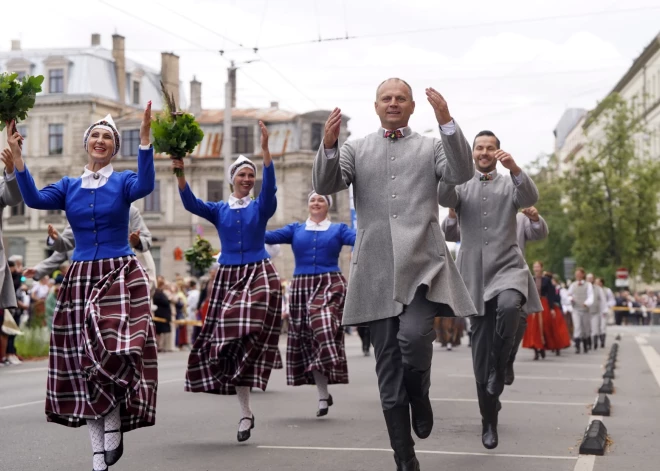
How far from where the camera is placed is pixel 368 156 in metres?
7.20

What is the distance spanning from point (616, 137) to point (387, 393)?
5707 centimetres

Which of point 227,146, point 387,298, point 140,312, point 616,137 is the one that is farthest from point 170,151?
point 616,137

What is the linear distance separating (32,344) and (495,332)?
15.2 meters

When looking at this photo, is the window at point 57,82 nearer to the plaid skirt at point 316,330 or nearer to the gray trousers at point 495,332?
the plaid skirt at point 316,330

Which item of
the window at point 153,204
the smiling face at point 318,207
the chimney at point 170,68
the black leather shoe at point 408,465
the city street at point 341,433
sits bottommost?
the city street at point 341,433

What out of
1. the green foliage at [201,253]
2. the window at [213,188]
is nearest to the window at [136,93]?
the window at [213,188]

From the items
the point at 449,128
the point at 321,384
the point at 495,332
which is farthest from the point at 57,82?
the point at 449,128

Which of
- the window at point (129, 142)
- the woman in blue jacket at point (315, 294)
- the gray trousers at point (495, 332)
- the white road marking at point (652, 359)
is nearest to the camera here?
the gray trousers at point (495, 332)

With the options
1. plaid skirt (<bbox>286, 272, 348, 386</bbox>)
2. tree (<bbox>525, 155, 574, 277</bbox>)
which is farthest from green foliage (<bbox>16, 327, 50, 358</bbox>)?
tree (<bbox>525, 155, 574, 277</bbox>)

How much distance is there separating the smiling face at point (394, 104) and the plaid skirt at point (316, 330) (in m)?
4.90

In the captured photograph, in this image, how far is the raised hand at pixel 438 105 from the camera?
6527 millimetres

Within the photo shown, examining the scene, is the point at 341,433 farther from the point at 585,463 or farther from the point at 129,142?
the point at 129,142

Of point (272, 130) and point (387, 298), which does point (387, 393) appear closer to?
point (387, 298)

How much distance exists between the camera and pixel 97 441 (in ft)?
24.2
